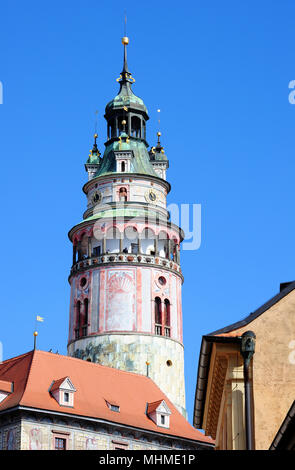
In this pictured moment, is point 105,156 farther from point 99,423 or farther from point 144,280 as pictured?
point 99,423

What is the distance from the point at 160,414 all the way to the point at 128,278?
1372 centimetres

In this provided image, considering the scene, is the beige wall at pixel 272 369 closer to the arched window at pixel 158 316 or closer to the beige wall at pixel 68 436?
the beige wall at pixel 68 436

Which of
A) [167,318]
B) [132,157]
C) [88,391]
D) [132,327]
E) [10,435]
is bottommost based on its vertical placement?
[10,435]

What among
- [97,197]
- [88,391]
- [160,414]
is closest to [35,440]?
[88,391]

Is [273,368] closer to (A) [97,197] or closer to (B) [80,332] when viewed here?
(B) [80,332]

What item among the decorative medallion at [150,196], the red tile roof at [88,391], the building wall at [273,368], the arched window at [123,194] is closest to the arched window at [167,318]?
the red tile roof at [88,391]

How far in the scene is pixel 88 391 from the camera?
178ft

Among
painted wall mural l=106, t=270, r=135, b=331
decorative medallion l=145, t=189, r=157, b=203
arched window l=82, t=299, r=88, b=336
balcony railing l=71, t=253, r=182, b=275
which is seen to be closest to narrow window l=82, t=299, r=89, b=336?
arched window l=82, t=299, r=88, b=336

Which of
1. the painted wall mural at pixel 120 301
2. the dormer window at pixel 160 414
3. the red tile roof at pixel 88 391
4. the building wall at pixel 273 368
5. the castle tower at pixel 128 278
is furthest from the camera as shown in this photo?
the painted wall mural at pixel 120 301

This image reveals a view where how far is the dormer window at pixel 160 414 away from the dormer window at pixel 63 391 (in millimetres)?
5373

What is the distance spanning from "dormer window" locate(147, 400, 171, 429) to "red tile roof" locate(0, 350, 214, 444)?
0.32 m

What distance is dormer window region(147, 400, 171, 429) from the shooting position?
5469 centimetres

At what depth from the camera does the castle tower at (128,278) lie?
6531cm

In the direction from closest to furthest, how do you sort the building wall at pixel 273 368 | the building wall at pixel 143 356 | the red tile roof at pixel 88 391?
the building wall at pixel 273 368, the red tile roof at pixel 88 391, the building wall at pixel 143 356
